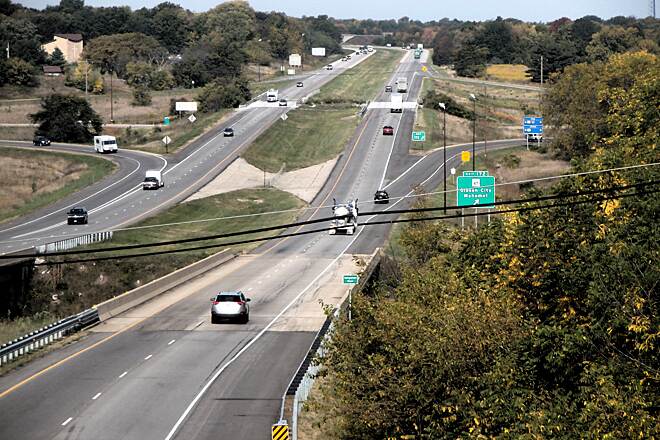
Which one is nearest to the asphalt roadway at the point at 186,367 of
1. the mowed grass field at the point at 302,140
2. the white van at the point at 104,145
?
the mowed grass field at the point at 302,140

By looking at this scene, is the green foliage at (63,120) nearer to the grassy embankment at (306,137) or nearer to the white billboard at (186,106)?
the grassy embankment at (306,137)

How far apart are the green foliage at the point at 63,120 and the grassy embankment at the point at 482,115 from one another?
4565 cm

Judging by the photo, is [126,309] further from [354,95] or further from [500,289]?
[354,95]

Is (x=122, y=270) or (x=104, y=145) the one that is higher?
(x=104, y=145)

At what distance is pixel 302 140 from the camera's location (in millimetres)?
136875

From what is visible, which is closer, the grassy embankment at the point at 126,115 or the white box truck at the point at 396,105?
the grassy embankment at the point at 126,115

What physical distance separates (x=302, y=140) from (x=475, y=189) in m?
70.7

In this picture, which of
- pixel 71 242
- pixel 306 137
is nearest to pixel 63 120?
pixel 306 137

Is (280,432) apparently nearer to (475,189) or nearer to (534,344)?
(534,344)

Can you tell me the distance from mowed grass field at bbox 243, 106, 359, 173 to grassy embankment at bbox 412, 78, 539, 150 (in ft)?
35.6

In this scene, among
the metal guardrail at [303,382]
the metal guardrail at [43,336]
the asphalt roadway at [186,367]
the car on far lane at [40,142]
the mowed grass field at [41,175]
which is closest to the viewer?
the metal guardrail at [303,382]

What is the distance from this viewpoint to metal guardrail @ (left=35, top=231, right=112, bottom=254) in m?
67.8

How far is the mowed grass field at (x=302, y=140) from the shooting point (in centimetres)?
12331

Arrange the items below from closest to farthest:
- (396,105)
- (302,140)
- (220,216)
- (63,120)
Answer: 1. (220,216)
2. (63,120)
3. (302,140)
4. (396,105)
